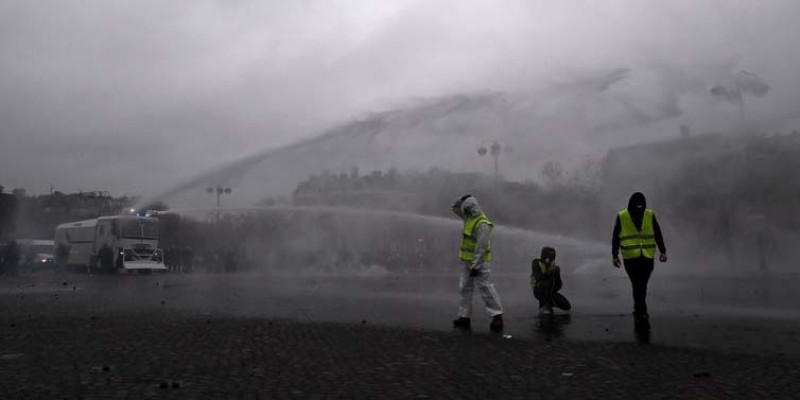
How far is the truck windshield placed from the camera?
34781 mm

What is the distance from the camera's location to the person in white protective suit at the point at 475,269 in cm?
840

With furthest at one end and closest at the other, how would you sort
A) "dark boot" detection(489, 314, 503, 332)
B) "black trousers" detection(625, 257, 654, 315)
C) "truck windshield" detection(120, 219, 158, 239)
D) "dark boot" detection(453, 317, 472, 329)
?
"truck windshield" detection(120, 219, 158, 239) < "dark boot" detection(453, 317, 472, 329) < "black trousers" detection(625, 257, 654, 315) < "dark boot" detection(489, 314, 503, 332)

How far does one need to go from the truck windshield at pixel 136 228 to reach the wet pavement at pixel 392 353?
25.1 metres

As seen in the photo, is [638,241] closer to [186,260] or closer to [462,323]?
[462,323]

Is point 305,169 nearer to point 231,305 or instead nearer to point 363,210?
point 363,210

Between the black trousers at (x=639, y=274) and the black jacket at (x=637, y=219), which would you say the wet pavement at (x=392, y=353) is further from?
the black jacket at (x=637, y=219)

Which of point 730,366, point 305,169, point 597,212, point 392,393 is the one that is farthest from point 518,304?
point 597,212

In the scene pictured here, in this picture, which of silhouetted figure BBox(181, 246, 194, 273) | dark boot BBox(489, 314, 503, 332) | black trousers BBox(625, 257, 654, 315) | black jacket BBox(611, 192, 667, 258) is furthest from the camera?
silhouetted figure BBox(181, 246, 194, 273)

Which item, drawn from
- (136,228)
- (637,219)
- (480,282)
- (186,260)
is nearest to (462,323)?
(480,282)

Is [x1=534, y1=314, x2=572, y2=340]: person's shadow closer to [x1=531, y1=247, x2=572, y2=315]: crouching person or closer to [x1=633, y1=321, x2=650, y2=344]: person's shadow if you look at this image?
[x1=531, y1=247, x2=572, y2=315]: crouching person

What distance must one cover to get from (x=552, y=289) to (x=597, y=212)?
18.0 metres

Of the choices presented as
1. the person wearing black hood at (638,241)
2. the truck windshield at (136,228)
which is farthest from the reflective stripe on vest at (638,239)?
the truck windshield at (136,228)

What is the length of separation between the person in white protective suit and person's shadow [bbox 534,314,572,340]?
1.80ft

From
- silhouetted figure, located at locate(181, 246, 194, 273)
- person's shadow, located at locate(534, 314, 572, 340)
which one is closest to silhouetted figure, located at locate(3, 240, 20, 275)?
silhouetted figure, located at locate(181, 246, 194, 273)
